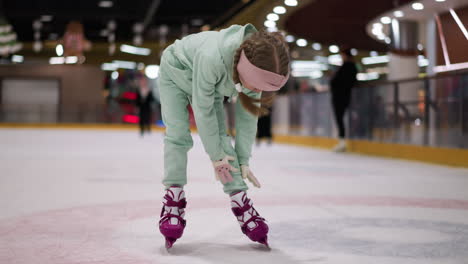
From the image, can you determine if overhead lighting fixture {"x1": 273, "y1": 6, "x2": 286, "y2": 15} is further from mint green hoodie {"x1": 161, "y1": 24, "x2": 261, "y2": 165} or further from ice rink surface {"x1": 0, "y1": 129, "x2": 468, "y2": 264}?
mint green hoodie {"x1": 161, "y1": 24, "x2": 261, "y2": 165}

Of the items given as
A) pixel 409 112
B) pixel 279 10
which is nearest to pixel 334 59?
pixel 279 10

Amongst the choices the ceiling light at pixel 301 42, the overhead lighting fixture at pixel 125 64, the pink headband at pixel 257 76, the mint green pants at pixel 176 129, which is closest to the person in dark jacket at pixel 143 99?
the ceiling light at pixel 301 42

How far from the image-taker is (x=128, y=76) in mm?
33438

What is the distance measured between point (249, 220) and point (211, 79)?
0.59 m

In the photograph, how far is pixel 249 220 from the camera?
2359 millimetres

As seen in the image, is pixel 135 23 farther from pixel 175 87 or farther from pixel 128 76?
pixel 175 87

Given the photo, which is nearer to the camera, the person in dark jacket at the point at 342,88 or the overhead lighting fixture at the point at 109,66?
the person in dark jacket at the point at 342,88

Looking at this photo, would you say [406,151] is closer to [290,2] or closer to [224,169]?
[290,2]

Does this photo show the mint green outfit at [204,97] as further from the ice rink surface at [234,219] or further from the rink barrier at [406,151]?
the rink barrier at [406,151]

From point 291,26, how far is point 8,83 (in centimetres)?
2172

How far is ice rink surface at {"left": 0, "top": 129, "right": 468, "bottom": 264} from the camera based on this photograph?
2260 millimetres

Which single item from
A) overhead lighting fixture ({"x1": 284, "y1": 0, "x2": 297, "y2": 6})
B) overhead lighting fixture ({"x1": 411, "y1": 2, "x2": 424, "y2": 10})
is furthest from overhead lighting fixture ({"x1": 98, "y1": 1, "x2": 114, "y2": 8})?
overhead lighting fixture ({"x1": 411, "y1": 2, "x2": 424, "y2": 10})

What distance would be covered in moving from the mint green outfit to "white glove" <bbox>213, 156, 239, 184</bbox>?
0.02 m

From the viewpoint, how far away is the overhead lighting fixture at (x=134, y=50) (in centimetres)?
2930
